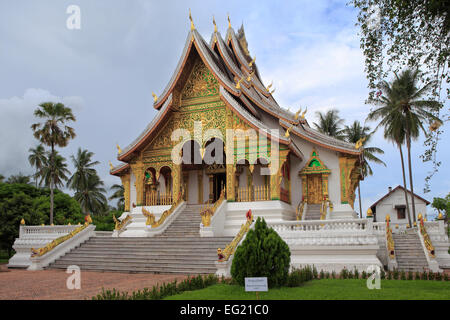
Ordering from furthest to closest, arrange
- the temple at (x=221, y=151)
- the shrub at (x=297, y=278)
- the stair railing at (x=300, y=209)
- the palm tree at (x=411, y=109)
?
the palm tree at (x=411, y=109) → the temple at (x=221, y=151) → the stair railing at (x=300, y=209) → the shrub at (x=297, y=278)

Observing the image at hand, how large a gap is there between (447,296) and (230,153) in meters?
11.8

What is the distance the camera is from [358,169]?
64.6 ft

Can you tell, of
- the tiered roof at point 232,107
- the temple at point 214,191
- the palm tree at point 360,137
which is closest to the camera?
the temple at point 214,191

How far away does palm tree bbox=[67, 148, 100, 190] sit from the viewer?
4547 centimetres

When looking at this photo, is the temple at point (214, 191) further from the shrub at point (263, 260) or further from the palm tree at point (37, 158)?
the palm tree at point (37, 158)

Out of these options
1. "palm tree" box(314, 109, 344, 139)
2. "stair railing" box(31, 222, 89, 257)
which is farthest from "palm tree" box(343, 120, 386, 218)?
"stair railing" box(31, 222, 89, 257)

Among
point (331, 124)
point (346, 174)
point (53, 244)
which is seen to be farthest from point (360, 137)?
point (53, 244)

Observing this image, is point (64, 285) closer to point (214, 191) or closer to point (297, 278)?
point (297, 278)

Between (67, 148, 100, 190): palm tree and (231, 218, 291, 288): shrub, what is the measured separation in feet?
139

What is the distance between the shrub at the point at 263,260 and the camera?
6.73 meters

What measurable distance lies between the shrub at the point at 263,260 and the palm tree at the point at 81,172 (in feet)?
139

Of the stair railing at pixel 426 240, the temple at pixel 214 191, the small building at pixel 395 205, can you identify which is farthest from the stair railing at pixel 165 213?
the small building at pixel 395 205
